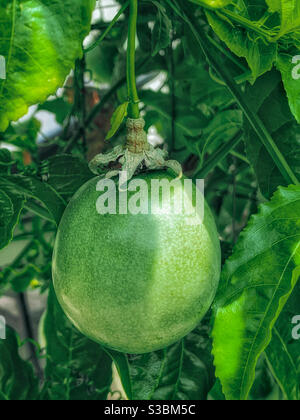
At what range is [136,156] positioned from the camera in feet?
1.85

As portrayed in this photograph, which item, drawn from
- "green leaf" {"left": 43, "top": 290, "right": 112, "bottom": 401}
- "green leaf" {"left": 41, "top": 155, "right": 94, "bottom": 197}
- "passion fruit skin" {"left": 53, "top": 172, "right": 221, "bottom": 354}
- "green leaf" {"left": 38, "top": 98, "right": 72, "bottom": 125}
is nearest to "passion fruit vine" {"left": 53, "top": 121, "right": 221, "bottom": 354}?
"passion fruit skin" {"left": 53, "top": 172, "right": 221, "bottom": 354}

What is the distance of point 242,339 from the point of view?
49cm

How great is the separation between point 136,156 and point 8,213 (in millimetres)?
184

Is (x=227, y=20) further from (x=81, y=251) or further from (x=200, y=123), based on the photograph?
(x=200, y=123)

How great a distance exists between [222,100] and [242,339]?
1.87ft

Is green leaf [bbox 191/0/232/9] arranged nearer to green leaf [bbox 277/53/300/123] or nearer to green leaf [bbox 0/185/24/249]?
green leaf [bbox 277/53/300/123]

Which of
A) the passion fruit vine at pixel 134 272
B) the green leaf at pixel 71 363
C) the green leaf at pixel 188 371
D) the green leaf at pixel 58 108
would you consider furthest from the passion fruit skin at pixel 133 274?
the green leaf at pixel 58 108

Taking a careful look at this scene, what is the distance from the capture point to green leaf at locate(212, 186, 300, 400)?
49cm

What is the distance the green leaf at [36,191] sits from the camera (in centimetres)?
64

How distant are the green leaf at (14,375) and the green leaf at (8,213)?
415 mm

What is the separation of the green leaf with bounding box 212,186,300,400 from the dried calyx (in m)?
0.12

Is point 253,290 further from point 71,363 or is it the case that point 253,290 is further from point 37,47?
point 71,363

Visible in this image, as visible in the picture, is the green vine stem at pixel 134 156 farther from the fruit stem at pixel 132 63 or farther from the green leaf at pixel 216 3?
the green leaf at pixel 216 3

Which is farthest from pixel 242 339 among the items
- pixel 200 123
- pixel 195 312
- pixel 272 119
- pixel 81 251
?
pixel 200 123
